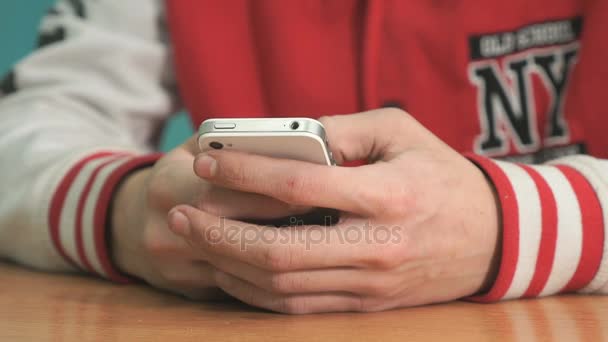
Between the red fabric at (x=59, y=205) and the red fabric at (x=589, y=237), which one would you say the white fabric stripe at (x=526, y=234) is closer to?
the red fabric at (x=589, y=237)

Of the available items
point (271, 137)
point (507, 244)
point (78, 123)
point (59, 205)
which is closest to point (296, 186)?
point (271, 137)

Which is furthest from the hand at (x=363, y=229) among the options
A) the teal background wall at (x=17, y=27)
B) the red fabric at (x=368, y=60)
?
the teal background wall at (x=17, y=27)

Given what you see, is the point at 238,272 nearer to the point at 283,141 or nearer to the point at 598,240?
the point at 283,141

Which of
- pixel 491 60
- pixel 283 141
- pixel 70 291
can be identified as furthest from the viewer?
pixel 491 60

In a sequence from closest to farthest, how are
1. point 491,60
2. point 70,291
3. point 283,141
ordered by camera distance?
1. point 283,141
2. point 70,291
3. point 491,60

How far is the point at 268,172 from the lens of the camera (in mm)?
334

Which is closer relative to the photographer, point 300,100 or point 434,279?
point 434,279

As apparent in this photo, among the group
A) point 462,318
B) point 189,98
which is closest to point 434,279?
point 462,318

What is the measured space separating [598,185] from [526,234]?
0.23ft

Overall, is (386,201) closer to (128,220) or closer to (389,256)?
(389,256)

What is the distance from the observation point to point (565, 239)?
0.39 meters

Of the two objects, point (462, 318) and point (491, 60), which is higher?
point (491, 60)

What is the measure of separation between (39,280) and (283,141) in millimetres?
281

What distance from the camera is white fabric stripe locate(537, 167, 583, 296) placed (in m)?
0.39
